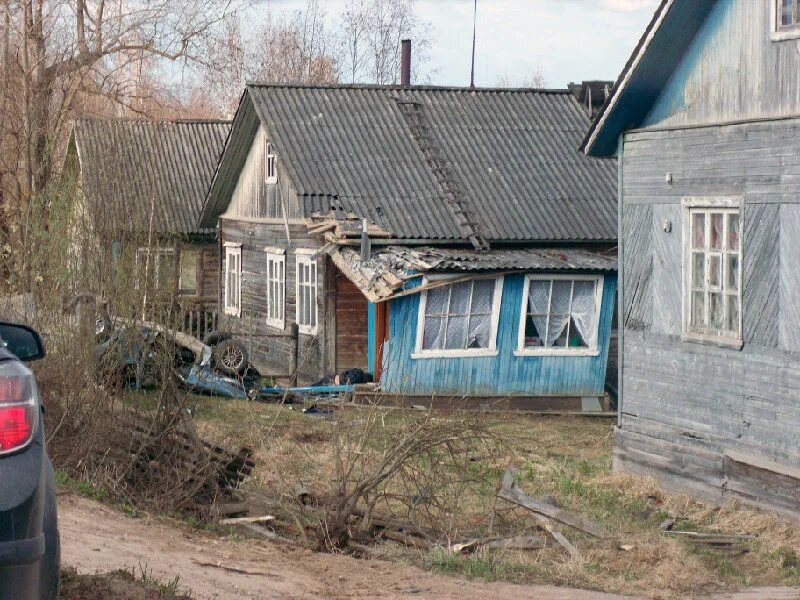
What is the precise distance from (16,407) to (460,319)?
15.9 metres

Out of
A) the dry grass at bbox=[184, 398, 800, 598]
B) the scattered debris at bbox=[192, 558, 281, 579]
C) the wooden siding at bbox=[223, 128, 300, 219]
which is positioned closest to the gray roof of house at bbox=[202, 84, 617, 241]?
the wooden siding at bbox=[223, 128, 300, 219]

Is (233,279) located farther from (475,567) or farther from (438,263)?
(475,567)

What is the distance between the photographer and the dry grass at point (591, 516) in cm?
913

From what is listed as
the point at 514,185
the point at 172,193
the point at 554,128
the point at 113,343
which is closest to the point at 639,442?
the point at 113,343

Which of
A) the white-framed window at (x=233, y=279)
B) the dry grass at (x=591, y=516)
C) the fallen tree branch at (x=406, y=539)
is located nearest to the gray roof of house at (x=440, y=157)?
the white-framed window at (x=233, y=279)

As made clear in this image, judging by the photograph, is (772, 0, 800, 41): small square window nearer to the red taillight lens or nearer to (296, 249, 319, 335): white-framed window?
the red taillight lens

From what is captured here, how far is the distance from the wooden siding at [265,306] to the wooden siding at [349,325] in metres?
0.17

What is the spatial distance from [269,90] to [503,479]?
13.5 m

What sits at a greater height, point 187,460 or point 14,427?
point 14,427

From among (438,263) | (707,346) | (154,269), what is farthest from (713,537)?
(438,263)

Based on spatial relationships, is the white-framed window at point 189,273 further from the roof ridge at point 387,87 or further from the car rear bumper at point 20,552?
the car rear bumper at point 20,552

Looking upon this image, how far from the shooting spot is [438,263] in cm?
1869

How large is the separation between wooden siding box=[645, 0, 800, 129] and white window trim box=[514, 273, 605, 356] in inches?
270

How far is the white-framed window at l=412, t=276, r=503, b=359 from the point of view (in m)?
19.3
